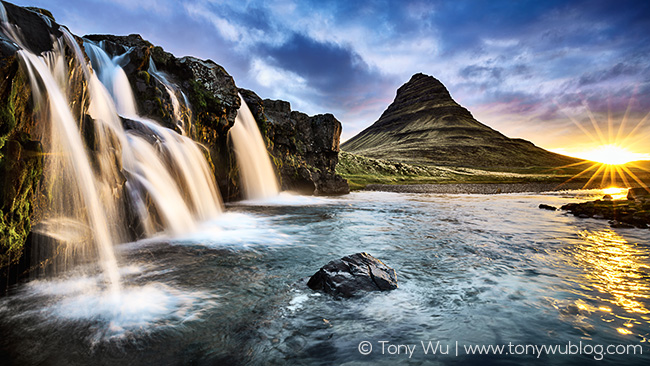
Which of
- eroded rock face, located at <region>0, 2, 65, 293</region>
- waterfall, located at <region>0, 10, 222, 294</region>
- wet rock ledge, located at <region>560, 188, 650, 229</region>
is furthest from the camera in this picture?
wet rock ledge, located at <region>560, 188, 650, 229</region>

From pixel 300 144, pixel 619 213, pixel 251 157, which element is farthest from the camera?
pixel 300 144

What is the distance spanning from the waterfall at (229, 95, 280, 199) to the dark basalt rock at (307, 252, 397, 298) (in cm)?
2243

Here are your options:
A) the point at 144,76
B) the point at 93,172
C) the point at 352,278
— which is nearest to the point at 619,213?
the point at 352,278

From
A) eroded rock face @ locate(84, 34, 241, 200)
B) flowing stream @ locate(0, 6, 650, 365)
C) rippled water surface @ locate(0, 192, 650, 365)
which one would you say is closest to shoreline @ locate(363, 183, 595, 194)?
eroded rock face @ locate(84, 34, 241, 200)

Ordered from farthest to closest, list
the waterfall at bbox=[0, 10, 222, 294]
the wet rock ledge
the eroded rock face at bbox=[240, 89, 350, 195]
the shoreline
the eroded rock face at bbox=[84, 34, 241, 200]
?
1. the shoreline
2. the eroded rock face at bbox=[240, 89, 350, 195]
3. the eroded rock face at bbox=[84, 34, 241, 200]
4. the wet rock ledge
5. the waterfall at bbox=[0, 10, 222, 294]

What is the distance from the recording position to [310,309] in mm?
5703

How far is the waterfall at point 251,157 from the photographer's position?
27.8 metres

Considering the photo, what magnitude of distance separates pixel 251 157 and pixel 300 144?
13.2 meters

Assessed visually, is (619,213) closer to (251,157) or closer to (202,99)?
(251,157)

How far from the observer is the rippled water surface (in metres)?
4.30

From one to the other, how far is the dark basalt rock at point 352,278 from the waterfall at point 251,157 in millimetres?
22428

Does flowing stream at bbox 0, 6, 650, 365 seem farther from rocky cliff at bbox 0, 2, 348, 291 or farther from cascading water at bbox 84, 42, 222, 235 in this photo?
rocky cliff at bbox 0, 2, 348, 291

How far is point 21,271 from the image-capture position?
21.3ft

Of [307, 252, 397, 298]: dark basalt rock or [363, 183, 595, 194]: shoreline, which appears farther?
[363, 183, 595, 194]: shoreline
